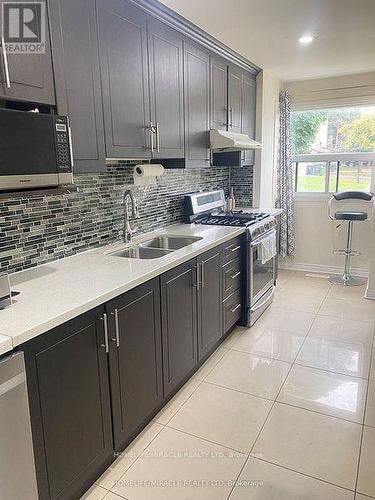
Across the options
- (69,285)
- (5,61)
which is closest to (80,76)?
(5,61)

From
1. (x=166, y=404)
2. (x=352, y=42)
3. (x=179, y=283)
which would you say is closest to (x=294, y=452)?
(x=166, y=404)

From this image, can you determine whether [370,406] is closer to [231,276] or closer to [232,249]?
[231,276]

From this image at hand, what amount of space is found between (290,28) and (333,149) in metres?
2.24

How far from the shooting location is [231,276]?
3006 millimetres

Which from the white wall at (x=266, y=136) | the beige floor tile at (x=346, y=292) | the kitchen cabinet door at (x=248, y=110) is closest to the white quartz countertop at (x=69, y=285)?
the kitchen cabinet door at (x=248, y=110)

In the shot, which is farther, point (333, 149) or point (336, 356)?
point (333, 149)

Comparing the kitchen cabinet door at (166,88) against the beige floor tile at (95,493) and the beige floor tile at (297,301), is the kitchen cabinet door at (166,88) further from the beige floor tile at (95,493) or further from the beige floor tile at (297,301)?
the beige floor tile at (297,301)

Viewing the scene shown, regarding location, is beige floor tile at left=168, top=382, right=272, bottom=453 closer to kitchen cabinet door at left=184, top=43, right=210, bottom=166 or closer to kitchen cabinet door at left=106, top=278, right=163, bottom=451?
kitchen cabinet door at left=106, top=278, right=163, bottom=451

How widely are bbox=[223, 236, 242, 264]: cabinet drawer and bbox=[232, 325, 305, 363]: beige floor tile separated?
2.30 feet

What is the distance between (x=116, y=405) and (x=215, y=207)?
2466mm

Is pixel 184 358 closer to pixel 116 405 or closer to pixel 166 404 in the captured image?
pixel 166 404

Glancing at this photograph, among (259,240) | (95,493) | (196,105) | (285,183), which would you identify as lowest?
(95,493)

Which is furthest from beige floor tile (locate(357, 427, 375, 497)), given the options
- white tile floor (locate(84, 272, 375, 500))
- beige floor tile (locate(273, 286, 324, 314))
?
beige floor tile (locate(273, 286, 324, 314))

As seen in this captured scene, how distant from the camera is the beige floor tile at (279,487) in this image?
5.33ft
